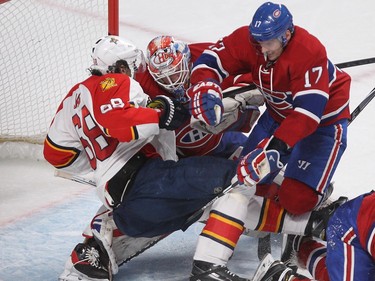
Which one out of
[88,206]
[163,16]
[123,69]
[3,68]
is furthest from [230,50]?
[163,16]

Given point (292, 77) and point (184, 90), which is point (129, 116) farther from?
point (292, 77)

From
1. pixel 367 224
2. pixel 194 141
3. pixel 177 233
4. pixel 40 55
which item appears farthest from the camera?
pixel 40 55

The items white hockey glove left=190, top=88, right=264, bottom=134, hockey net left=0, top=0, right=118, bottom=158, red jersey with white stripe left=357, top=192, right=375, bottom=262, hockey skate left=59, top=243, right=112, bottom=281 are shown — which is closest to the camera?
red jersey with white stripe left=357, top=192, right=375, bottom=262

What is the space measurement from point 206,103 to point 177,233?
0.82 meters

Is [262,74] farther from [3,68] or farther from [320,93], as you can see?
[3,68]

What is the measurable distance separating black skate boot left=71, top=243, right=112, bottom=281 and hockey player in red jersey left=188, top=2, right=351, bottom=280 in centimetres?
40

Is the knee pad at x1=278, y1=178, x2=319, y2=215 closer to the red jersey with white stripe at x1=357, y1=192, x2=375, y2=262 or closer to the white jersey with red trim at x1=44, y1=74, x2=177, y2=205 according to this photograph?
the white jersey with red trim at x1=44, y1=74, x2=177, y2=205

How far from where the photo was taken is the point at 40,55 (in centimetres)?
480

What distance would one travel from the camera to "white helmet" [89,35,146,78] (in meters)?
3.20

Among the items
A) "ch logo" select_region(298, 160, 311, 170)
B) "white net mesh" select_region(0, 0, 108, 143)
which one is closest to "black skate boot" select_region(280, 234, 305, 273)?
"ch logo" select_region(298, 160, 311, 170)

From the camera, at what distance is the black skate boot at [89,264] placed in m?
3.27

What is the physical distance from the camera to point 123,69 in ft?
10.6

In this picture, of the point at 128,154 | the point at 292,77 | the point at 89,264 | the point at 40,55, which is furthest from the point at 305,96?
the point at 40,55

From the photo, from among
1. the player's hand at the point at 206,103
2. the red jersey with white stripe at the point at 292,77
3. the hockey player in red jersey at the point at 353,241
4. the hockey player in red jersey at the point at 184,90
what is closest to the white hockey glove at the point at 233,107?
the hockey player in red jersey at the point at 184,90
